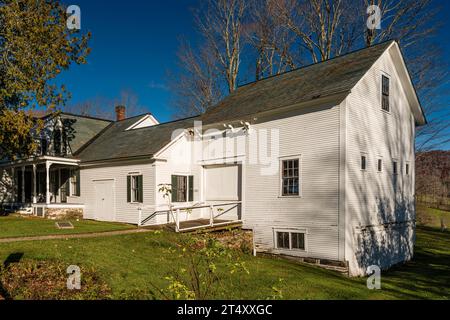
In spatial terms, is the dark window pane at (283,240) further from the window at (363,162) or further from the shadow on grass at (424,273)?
the window at (363,162)

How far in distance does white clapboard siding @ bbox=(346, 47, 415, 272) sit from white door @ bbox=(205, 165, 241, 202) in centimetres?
525

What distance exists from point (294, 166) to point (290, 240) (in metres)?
2.86

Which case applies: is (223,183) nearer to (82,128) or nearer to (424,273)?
(424,273)

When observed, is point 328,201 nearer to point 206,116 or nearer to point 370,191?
point 370,191

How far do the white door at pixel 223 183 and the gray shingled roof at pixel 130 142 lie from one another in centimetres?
269

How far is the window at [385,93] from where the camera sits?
1599 centimetres

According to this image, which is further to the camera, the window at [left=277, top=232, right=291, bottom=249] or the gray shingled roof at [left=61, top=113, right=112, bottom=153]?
the gray shingled roof at [left=61, top=113, right=112, bottom=153]

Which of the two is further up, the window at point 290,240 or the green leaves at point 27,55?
the green leaves at point 27,55

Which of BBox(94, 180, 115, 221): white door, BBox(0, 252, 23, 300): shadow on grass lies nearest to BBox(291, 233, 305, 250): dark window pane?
BBox(0, 252, 23, 300): shadow on grass

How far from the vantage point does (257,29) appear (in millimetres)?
34375

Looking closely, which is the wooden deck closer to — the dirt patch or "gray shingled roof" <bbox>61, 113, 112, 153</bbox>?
the dirt patch

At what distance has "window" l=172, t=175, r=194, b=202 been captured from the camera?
18078 millimetres

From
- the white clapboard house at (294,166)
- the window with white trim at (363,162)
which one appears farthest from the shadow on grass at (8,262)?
the window with white trim at (363,162)
